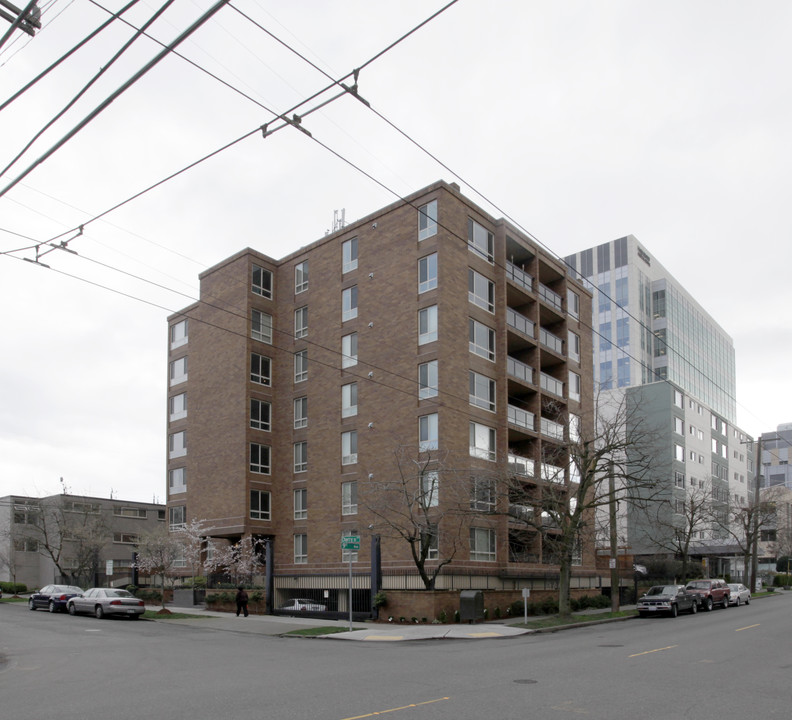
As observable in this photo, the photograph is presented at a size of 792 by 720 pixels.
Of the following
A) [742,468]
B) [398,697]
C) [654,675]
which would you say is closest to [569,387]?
[654,675]

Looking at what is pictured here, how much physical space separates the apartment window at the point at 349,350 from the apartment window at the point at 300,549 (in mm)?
9266

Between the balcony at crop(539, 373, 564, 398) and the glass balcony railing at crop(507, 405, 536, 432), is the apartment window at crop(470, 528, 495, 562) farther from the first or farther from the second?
the balcony at crop(539, 373, 564, 398)

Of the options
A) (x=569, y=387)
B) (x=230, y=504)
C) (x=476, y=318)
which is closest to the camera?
(x=476, y=318)

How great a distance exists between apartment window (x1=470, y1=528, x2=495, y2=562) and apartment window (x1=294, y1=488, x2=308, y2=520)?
971 centimetres

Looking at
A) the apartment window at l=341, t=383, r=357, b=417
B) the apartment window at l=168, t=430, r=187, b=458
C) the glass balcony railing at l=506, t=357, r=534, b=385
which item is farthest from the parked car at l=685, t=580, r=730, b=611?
the apartment window at l=168, t=430, r=187, b=458

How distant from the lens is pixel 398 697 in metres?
11.7

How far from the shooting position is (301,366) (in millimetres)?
43750

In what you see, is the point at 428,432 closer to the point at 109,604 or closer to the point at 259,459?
the point at 259,459

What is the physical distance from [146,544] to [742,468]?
71631 mm

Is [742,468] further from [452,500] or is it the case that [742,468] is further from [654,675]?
[654,675]

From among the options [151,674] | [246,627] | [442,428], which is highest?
[442,428]

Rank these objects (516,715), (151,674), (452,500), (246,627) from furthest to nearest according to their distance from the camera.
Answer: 1. (452,500)
2. (246,627)
3. (151,674)
4. (516,715)

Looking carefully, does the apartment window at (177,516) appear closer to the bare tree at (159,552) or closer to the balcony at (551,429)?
the bare tree at (159,552)

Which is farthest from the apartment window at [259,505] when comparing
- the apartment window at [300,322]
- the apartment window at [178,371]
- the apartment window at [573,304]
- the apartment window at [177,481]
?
the apartment window at [573,304]
